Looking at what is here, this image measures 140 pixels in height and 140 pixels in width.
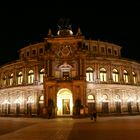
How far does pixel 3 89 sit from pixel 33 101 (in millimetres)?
11295

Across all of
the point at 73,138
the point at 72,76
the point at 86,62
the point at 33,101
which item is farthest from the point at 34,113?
the point at 73,138

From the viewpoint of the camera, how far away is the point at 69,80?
154ft

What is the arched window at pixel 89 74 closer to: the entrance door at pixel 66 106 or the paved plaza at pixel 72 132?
the entrance door at pixel 66 106

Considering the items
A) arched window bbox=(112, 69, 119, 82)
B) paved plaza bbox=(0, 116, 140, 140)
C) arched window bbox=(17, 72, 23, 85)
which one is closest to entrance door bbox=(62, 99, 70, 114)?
arched window bbox=(112, 69, 119, 82)

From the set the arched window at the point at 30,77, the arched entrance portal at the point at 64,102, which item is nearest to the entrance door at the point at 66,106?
the arched entrance portal at the point at 64,102

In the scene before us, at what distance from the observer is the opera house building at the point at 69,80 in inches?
1845

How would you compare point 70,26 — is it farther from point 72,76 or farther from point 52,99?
point 52,99

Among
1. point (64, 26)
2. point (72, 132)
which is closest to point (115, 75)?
point (64, 26)

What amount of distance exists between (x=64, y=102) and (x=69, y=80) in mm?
5429

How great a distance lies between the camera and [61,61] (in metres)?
49.4

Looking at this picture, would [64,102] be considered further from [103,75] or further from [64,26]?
[64,26]

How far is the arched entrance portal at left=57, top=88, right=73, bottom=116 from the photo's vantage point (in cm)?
4811

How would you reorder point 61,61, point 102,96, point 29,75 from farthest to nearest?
1. point 29,75
2. point 102,96
3. point 61,61

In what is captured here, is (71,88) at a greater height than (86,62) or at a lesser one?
lesser
